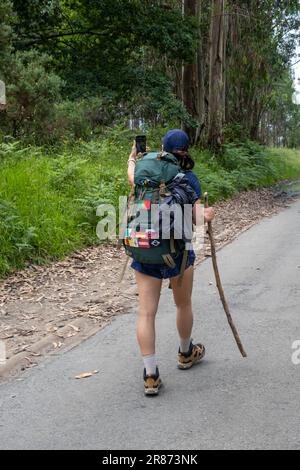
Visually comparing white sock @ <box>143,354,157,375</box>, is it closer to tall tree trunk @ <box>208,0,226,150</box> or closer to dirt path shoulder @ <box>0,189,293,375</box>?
dirt path shoulder @ <box>0,189,293,375</box>

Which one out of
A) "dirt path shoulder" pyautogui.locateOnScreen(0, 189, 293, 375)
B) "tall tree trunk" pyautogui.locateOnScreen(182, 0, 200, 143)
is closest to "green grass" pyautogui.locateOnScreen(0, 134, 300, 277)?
"dirt path shoulder" pyautogui.locateOnScreen(0, 189, 293, 375)

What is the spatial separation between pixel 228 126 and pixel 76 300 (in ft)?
67.8

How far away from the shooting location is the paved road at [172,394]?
4.02 meters

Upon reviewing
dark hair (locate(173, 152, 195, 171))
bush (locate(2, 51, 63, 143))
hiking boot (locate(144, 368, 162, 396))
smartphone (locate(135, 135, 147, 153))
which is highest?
bush (locate(2, 51, 63, 143))

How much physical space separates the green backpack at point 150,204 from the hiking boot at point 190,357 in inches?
43.2

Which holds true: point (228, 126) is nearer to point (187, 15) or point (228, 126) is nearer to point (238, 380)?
point (187, 15)

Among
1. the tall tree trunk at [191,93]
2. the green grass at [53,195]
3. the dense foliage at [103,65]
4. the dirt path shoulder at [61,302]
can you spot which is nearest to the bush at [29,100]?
the dense foliage at [103,65]

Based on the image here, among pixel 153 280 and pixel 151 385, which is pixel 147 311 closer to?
pixel 153 280

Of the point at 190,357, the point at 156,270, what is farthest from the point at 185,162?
the point at 190,357

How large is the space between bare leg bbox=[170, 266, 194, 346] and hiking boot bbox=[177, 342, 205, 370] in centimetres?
16

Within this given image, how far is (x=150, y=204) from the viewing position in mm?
4469

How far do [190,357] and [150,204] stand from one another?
1583 mm

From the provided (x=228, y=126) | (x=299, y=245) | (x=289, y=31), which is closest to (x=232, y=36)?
(x=228, y=126)

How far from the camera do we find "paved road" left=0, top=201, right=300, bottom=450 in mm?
4016
